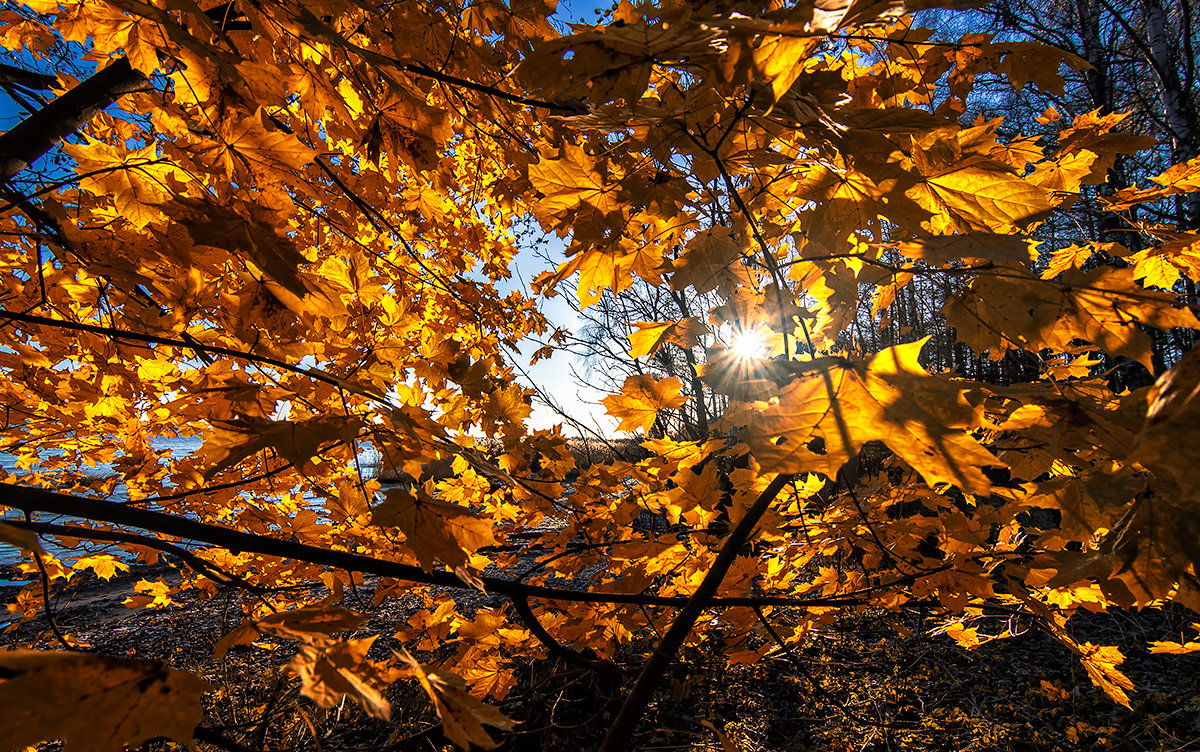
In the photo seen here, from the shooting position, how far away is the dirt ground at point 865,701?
3.29 metres

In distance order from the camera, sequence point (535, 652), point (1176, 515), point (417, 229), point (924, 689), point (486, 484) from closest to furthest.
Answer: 1. point (1176, 515)
2. point (535, 652)
3. point (486, 484)
4. point (417, 229)
5. point (924, 689)

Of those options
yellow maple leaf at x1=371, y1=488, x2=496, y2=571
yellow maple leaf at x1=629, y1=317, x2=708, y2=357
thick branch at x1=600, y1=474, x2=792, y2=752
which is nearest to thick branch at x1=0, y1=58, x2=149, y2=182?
yellow maple leaf at x1=371, y1=488, x2=496, y2=571

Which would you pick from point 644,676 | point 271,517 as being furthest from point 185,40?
point 271,517

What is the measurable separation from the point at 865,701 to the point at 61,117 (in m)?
5.46

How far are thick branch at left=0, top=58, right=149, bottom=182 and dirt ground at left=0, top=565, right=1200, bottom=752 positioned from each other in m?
2.64

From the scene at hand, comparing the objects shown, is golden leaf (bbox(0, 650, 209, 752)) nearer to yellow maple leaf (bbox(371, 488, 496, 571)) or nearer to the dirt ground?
yellow maple leaf (bbox(371, 488, 496, 571))

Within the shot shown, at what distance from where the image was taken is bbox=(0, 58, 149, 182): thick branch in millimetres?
1323

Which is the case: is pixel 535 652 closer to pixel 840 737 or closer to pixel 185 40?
pixel 185 40

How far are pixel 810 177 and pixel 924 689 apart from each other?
4887 millimetres

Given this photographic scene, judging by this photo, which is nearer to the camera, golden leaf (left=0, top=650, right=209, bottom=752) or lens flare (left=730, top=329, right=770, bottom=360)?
golden leaf (left=0, top=650, right=209, bottom=752)

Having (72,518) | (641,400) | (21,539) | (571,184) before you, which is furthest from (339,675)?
(72,518)

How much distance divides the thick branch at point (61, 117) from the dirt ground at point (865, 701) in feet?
8.65

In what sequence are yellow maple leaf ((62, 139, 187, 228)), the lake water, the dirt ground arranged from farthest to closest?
the dirt ground
the lake water
yellow maple leaf ((62, 139, 187, 228))

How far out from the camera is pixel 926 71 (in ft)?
4.70
